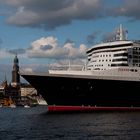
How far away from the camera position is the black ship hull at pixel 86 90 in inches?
3115

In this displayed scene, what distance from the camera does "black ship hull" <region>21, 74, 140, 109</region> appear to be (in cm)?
7912

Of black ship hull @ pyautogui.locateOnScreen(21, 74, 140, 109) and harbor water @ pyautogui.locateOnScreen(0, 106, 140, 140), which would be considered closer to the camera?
harbor water @ pyautogui.locateOnScreen(0, 106, 140, 140)

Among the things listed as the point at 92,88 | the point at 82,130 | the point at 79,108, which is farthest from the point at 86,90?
the point at 82,130

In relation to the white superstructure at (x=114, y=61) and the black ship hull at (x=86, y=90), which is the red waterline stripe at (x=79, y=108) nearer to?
the black ship hull at (x=86, y=90)

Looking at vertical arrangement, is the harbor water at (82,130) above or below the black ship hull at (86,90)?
below

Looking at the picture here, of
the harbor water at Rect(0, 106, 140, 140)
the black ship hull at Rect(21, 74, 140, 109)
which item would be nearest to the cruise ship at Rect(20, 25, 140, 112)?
the black ship hull at Rect(21, 74, 140, 109)

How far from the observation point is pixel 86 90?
79.1 metres

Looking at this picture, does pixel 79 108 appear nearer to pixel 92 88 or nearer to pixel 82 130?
pixel 92 88

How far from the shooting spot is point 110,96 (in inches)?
3125

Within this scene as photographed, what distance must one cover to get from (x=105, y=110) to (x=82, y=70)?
29.7 feet

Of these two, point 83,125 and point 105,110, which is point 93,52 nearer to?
point 105,110

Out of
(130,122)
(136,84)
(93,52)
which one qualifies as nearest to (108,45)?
(93,52)

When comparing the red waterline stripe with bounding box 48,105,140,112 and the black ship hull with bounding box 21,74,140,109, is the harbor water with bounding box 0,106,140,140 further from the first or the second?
the black ship hull with bounding box 21,74,140,109

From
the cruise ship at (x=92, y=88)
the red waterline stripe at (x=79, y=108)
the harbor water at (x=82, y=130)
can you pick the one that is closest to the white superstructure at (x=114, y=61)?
the cruise ship at (x=92, y=88)
